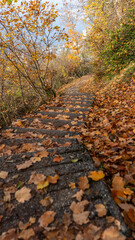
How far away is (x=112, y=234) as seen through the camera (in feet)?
3.37

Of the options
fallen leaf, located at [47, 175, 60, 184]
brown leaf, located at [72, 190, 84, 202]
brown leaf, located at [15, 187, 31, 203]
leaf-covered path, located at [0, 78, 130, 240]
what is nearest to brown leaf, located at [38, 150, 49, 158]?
leaf-covered path, located at [0, 78, 130, 240]

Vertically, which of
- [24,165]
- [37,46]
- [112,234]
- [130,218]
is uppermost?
[37,46]

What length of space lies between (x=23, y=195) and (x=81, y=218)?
23.9 inches

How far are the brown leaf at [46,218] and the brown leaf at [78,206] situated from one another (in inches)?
6.5

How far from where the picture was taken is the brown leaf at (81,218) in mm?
1152

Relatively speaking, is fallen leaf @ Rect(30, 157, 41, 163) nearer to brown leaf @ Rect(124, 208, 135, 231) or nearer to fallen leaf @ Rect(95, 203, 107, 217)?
fallen leaf @ Rect(95, 203, 107, 217)

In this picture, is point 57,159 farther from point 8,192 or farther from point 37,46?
point 37,46

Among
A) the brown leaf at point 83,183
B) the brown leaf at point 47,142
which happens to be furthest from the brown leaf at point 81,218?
the brown leaf at point 47,142

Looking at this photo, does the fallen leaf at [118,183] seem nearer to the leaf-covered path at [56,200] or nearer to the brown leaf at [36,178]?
the leaf-covered path at [56,200]

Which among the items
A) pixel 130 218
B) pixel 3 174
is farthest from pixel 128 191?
pixel 3 174

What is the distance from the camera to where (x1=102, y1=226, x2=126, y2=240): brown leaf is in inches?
39.6

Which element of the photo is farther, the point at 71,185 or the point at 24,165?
the point at 24,165

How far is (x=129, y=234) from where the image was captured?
3.44 ft

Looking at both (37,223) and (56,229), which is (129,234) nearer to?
(56,229)
